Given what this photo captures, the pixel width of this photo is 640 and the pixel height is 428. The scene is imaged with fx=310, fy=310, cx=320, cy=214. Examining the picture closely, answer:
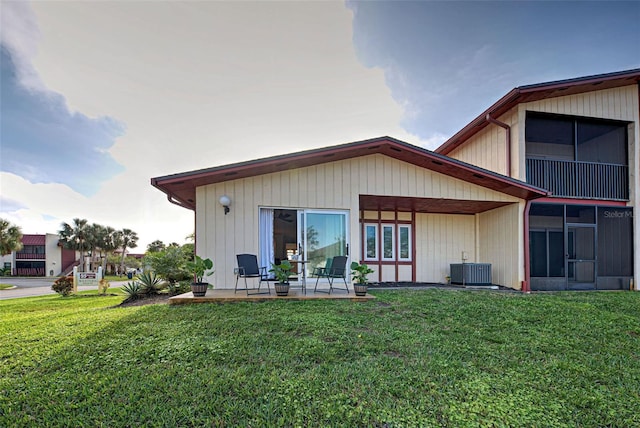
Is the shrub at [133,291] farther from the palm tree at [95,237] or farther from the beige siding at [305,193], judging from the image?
the palm tree at [95,237]

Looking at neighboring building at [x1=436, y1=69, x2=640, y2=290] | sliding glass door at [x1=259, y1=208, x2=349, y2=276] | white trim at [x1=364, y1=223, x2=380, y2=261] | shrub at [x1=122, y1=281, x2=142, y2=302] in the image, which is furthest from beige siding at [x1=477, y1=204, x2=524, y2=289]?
shrub at [x1=122, y1=281, x2=142, y2=302]

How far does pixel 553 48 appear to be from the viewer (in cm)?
1062

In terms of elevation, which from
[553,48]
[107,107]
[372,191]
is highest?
[553,48]

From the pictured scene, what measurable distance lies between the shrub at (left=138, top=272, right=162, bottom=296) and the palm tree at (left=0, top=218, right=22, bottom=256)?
22825 millimetres

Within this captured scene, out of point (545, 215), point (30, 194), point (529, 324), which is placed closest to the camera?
point (529, 324)

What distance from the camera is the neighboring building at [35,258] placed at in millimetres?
33625

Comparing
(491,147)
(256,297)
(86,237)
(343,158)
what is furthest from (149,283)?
(86,237)

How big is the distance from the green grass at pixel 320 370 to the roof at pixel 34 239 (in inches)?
1551

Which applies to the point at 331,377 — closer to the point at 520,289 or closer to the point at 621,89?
the point at 520,289

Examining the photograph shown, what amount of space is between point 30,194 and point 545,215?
19.9 m

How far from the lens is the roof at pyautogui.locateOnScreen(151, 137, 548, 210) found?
6219 millimetres

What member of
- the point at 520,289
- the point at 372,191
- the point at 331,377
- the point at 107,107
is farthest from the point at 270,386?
the point at 107,107

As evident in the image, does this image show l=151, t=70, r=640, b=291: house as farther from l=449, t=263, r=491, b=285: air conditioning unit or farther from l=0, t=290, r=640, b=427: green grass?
l=0, t=290, r=640, b=427: green grass

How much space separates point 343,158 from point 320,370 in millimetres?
5255
